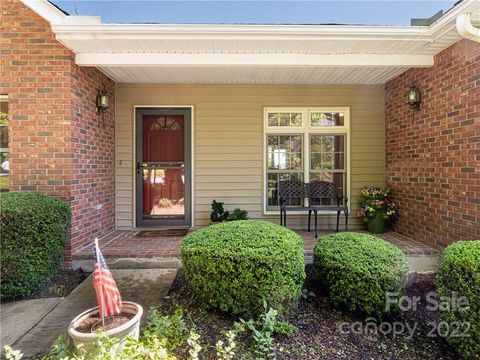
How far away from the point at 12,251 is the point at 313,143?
14.5 ft

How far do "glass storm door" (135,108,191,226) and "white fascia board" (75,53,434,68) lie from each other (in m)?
1.33

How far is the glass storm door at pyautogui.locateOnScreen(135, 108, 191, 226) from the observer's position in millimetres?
4984

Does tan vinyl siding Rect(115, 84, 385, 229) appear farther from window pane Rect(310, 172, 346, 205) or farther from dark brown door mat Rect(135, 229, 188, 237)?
dark brown door mat Rect(135, 229, 188, 237)

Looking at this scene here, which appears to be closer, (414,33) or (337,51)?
(414,33)

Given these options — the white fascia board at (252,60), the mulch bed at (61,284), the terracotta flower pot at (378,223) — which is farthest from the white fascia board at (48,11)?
the terracotta flower pot at (378,223)

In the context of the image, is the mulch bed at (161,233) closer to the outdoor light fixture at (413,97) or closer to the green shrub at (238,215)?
the green shrub at (238,215)

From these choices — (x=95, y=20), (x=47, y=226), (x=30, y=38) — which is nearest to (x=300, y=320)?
(x=47, y=226)

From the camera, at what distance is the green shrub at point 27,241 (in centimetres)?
278

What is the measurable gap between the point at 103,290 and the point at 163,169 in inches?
130

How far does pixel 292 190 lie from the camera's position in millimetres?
4969

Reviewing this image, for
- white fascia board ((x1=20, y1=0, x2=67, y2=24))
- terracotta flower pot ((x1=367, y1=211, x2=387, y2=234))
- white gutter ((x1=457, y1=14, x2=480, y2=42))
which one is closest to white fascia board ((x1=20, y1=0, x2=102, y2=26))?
white fascia board ((x1=20, y1=0, x2=67, y2=24))

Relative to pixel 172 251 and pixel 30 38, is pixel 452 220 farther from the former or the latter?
pixel 30 38

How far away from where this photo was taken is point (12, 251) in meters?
2.79

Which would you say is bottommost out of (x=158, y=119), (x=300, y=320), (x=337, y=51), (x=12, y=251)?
(x=300, y=320)
